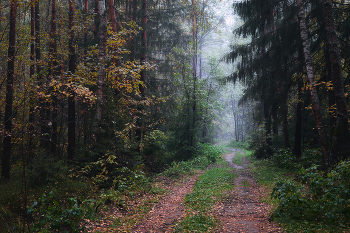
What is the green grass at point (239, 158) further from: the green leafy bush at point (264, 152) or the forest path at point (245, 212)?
the forest path at point (245, 212)

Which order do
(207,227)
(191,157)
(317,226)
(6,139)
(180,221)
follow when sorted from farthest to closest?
(191,157)
(6,139)
(180,221)
(207,227)
(317,226)

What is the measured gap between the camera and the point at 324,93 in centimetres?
933

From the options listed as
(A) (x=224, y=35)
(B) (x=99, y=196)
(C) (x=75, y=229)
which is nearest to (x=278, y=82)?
(B) (x=99, y=196)

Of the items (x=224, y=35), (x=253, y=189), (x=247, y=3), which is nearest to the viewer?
(x=253, y=189)

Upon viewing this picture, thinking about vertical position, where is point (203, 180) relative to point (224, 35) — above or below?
below

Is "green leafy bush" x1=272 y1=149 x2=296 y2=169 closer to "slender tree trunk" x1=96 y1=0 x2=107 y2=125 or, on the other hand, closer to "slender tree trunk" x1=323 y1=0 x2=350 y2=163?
"slender tree trunk" x1=323 y1=0 x2=350 y2=163

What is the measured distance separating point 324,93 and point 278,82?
2.23m

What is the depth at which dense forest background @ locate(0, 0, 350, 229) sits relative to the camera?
7.12 meters

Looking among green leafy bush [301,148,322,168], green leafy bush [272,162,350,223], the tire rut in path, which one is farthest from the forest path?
green leafy bush [301,148,322,168]

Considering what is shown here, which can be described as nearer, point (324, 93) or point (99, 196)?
point (99, 196)

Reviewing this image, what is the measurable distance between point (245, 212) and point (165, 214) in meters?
2.36

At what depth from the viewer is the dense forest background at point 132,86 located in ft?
23.4

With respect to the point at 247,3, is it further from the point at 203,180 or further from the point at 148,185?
the point at 148,185

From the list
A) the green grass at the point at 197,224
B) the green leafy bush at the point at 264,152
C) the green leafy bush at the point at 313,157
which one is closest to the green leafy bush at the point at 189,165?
the green leafy bush at the point at 264,152
